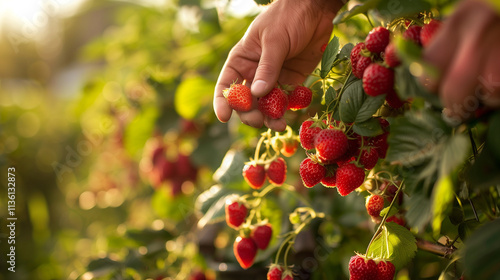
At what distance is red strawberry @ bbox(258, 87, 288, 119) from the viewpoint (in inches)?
22.0

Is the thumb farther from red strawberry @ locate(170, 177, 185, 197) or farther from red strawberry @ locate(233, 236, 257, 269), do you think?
red strawberry @ locate(170, 177, 185, 197)

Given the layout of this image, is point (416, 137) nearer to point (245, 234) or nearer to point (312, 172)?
point (312, 172)

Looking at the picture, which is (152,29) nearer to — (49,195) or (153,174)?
(153,174)

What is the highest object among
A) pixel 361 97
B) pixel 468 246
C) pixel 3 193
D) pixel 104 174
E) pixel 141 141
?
pixel 361 97

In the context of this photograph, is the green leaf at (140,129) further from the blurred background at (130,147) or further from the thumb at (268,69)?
the thumb at (268,69)

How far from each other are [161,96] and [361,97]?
92 centimetres

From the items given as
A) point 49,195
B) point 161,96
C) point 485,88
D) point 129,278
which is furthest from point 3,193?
point 485,88

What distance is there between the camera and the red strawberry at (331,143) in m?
0.49

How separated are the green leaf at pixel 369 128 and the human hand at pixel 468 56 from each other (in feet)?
0.47

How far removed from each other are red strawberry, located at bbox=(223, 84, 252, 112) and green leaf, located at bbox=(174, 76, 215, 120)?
1.87ft

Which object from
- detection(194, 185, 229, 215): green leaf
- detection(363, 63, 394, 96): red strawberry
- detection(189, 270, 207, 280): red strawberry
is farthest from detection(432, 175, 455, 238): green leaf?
→ detection(189, 270, 207, 280): red strawberry

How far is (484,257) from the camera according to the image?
354mm

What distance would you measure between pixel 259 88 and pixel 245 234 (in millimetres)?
298

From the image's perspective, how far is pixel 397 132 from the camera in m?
0.41
